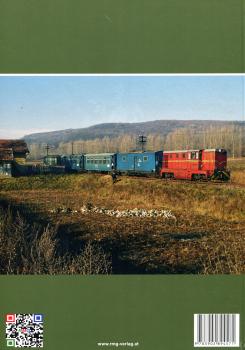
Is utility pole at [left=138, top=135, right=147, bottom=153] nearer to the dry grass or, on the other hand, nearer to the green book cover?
the green book cover

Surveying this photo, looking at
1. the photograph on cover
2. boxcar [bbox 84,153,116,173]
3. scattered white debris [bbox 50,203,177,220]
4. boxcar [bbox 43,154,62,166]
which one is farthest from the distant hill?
scattered white debris [bbox 50,203,177,220]

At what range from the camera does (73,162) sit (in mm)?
4781

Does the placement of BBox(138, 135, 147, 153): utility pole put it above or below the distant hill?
below

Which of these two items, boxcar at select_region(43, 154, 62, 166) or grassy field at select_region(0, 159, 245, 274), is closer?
grassy field at select_region(0, 159, 245, 274)

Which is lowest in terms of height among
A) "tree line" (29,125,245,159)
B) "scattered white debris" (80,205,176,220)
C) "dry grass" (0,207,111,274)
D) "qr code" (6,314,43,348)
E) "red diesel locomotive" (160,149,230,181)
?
"qr code" (6,314,43,348)

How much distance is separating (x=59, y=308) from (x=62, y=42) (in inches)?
98.5

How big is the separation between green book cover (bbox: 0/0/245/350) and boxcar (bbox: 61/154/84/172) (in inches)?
1.2

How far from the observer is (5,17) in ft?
13.7

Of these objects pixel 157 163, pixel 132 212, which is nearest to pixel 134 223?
pixel 132 212

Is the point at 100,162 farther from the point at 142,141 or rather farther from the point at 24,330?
the point at 24,330

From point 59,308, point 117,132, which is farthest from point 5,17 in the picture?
point 59,308

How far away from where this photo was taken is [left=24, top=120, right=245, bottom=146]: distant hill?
439 centimetres

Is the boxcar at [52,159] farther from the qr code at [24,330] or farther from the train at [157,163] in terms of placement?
the qr code at [24,330]

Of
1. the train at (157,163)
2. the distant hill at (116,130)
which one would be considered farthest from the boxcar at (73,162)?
the distant hill at (116,130)
